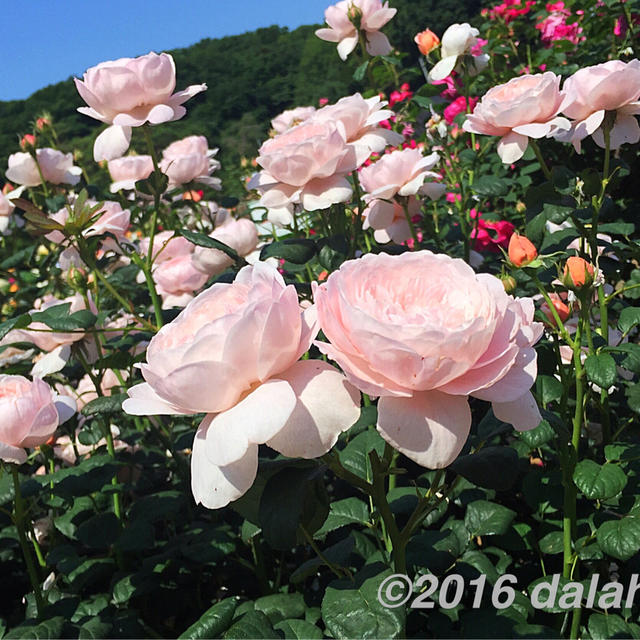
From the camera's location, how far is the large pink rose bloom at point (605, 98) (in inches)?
50.2

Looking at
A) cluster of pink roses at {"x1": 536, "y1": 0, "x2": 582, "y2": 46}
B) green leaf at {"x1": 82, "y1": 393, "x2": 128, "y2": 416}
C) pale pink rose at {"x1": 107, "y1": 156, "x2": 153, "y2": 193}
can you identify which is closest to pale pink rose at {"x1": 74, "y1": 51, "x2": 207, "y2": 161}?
pale pink rose at {"x1": 107, "y1": 156, "x2": 153, "y2": 193}

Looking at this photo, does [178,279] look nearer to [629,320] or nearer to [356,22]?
[356,22]

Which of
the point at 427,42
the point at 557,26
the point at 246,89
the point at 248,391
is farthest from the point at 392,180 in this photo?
the point at 246,89

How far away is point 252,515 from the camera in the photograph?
76 centimetres

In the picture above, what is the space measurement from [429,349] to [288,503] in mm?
236

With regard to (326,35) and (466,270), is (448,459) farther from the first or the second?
(326,35)

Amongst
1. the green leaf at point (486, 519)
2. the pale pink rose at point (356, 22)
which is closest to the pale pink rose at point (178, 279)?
the pale pink rose at point (356, 22)

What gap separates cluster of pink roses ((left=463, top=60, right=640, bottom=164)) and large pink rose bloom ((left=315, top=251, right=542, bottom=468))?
2.77ft

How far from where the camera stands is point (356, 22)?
1920 millimetres

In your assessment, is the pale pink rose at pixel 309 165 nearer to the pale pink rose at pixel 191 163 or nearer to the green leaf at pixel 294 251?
the green leaf at pixel 294 251

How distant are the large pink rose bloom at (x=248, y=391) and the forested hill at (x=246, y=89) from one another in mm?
7060

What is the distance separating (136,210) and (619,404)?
5.10ft

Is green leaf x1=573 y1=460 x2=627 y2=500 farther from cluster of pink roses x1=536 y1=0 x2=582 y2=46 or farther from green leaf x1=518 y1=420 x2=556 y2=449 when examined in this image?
cluster of pink roses x1=536 y1=0 x2=582 y2=46

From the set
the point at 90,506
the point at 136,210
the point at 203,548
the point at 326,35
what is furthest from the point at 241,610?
the point at 326,35
